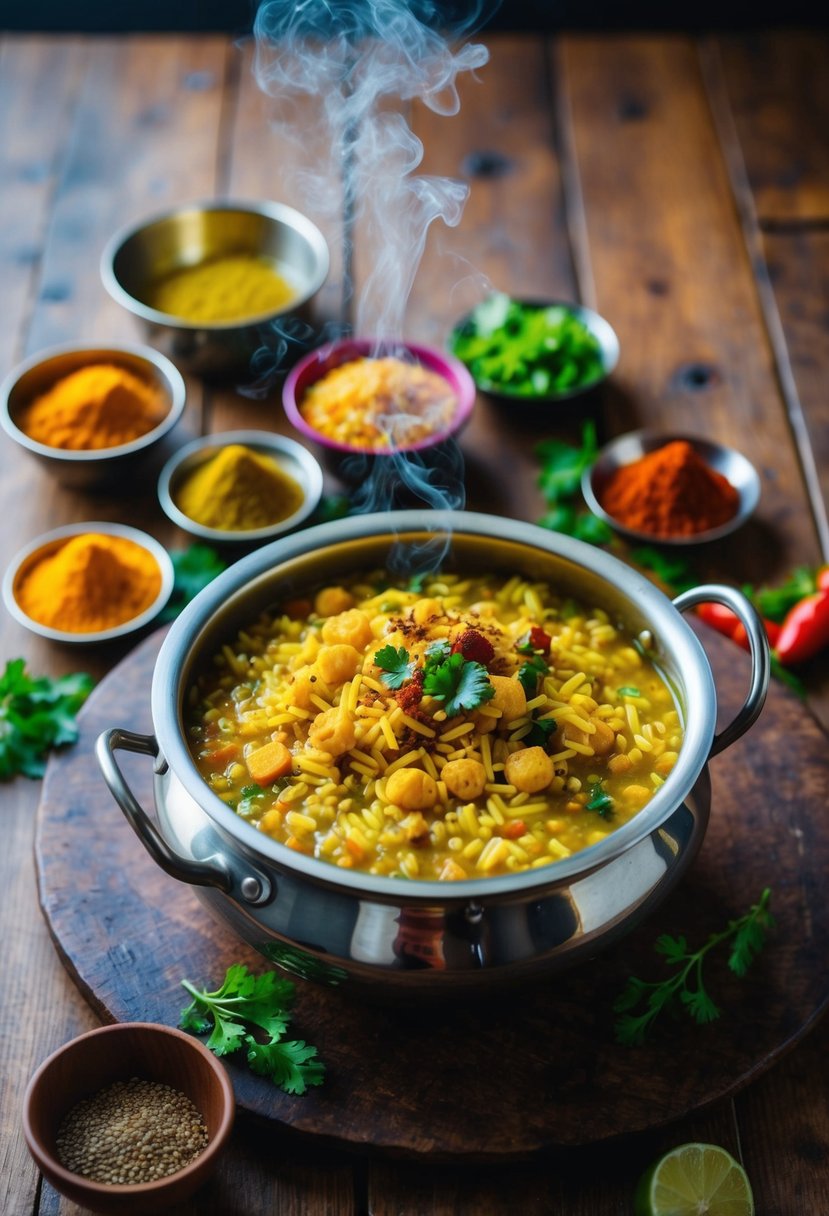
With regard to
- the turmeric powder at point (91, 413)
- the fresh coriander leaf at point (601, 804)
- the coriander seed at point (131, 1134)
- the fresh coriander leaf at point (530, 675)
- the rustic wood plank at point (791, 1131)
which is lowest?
the rustic wood plank at point (791, 1131)

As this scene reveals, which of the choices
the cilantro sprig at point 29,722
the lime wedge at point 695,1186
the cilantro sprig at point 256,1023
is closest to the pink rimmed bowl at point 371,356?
the cilantro sprig at point 29,722

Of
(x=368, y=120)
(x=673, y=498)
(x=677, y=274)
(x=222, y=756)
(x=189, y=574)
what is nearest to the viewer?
(x=222, y=756)

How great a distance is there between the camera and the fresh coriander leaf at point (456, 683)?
116 inches

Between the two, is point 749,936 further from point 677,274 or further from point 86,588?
point 677,274

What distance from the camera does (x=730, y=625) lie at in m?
4.12

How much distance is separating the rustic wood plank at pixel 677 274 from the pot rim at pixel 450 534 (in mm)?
1145

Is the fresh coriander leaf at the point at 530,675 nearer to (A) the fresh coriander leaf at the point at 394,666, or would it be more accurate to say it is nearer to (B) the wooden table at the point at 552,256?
(A) the fresh coriander leaf at the point at 394,666

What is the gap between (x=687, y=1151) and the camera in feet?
9.05

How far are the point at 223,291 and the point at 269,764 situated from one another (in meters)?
2.69

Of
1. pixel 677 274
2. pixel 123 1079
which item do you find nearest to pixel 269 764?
pixel 123 1079

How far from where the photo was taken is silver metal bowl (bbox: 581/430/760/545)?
4348 mm

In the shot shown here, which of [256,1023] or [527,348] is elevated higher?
[527,348]

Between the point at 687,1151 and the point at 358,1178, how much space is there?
0.73m

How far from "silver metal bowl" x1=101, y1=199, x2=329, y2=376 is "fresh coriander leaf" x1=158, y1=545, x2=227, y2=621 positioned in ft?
3.17
